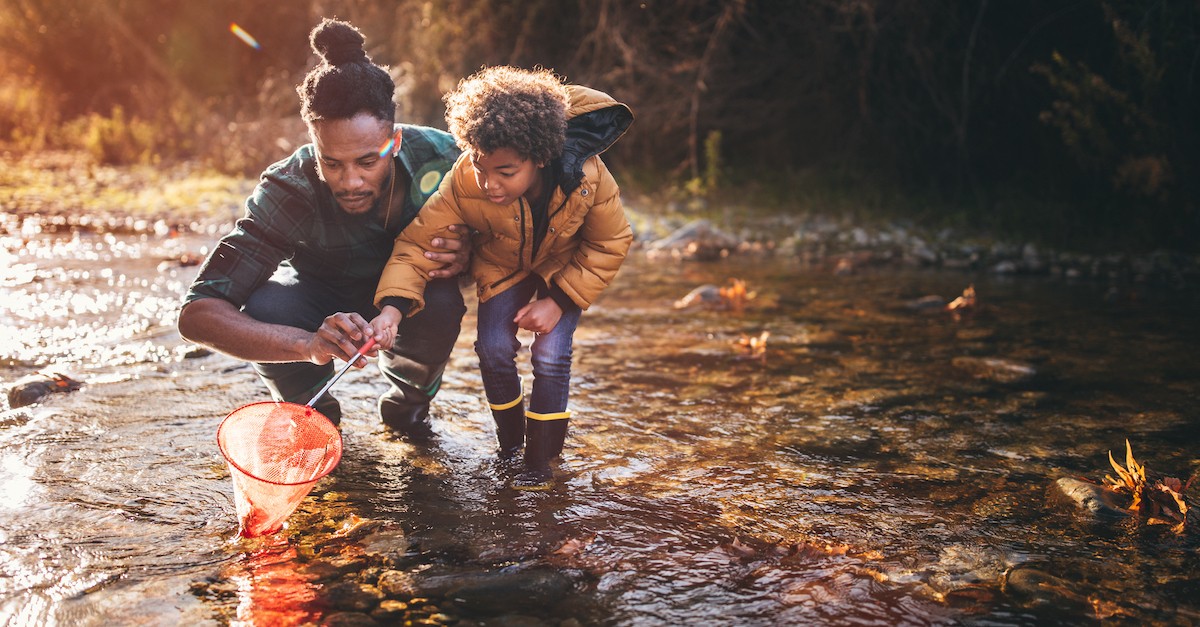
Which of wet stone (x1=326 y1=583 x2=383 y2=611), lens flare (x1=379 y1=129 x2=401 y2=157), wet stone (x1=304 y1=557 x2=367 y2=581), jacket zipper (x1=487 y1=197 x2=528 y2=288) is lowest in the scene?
wet stone (x1=326 y1=583 x2=383 y2=611)

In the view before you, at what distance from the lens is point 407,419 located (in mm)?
3592

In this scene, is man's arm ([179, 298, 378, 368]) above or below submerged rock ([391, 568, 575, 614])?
above

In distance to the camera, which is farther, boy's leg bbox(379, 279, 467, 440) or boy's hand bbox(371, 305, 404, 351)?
boy's leg bbox(379, 279, 467, 440)

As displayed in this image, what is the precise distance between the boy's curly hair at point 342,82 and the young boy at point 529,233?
226mm

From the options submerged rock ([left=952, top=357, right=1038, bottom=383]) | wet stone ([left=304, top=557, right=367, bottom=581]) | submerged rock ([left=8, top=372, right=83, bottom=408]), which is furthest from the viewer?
submerged rock ([left=952, top=357, right=1038, bottom=383])

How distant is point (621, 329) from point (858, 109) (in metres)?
4.31

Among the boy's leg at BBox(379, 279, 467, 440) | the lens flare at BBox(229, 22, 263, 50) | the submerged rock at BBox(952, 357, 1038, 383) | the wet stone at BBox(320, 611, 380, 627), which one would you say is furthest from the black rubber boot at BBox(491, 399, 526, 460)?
the lens flare at BBox(229, 22, 263, 50)

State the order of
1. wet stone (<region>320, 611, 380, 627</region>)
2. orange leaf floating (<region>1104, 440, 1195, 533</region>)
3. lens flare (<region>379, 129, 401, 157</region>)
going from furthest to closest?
Answer: 1. lens flare (<region>379, 129, 401, 157</region>)
2. orange leaf floating (<region>1104, 440, 1195, 533</region>)
3. wet stone (<region>320, 611, 380, 627</region>)

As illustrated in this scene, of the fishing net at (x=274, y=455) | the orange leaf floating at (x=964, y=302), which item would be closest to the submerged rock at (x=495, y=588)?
the fishing net at (x=274, y=455)

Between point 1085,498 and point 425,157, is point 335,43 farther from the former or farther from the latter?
point 1085,498

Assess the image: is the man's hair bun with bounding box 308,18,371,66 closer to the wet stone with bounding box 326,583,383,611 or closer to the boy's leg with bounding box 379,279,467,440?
the boy's leg with bounding box 379,279,467,440

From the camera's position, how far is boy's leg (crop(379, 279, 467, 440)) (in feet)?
11.2

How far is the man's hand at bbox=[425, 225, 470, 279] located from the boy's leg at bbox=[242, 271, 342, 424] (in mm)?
493

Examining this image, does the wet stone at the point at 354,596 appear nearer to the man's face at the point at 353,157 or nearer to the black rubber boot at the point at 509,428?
the black rubber boot at the point at 509,428
